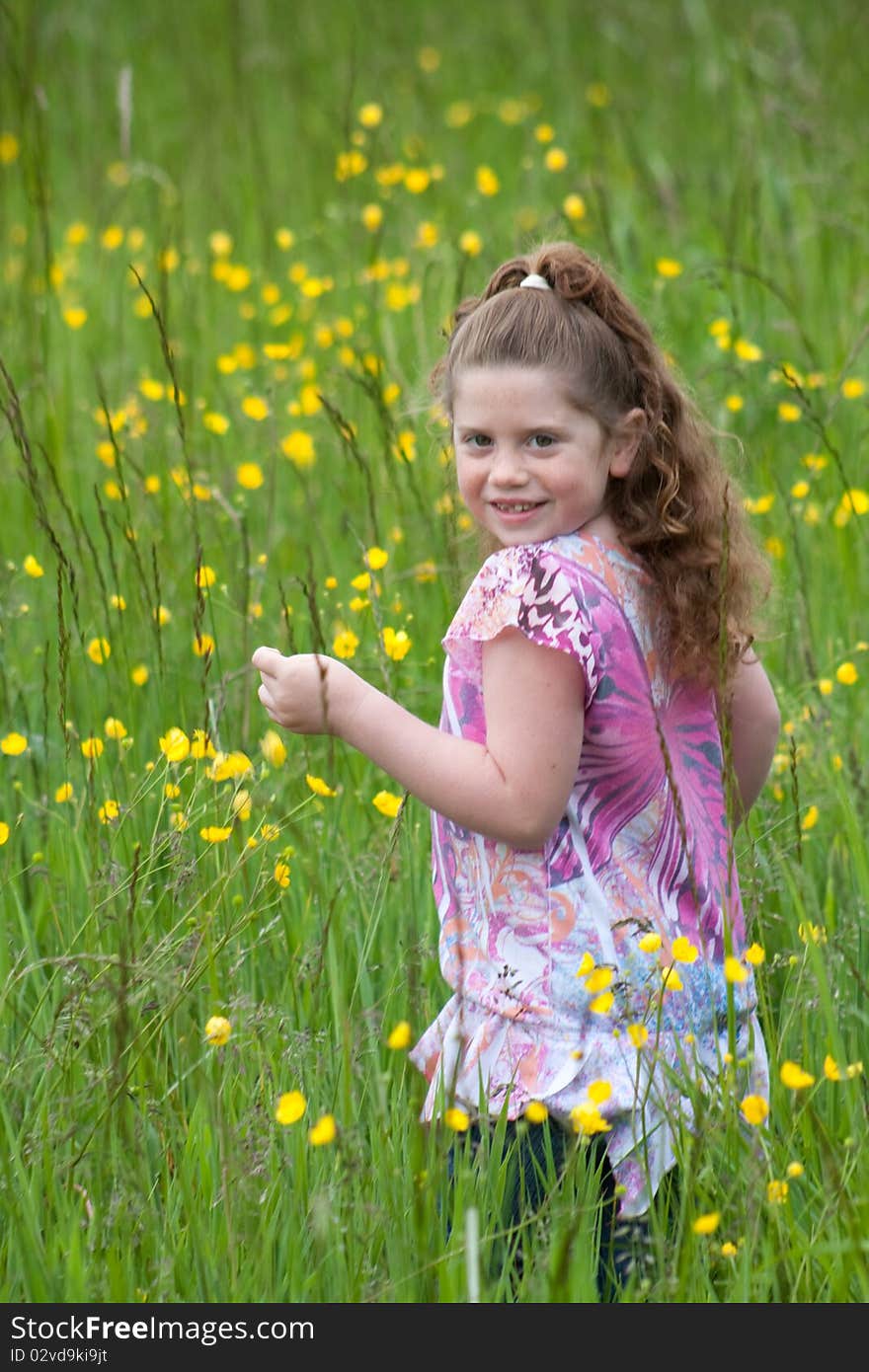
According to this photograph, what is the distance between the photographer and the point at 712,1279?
174 cm

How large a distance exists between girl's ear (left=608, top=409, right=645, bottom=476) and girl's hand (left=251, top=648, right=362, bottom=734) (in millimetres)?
392

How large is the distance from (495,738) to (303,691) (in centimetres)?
21

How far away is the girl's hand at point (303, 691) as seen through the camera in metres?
1.75

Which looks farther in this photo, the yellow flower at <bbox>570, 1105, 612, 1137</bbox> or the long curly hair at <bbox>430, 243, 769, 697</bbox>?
the long curly hair at <bbox>430, 243, 769, 697</bbox>

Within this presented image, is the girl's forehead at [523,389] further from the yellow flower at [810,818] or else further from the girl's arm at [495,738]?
the yellow flower at [810,818]

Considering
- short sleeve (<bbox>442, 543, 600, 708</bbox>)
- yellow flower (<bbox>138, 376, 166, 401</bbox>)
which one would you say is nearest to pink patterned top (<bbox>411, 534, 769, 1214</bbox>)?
short sleeve (<bbox>442, 543, 600, 708</bbox>)

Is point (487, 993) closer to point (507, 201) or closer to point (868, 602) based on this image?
point (868, 602)

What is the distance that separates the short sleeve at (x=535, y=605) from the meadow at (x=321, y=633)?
0.93 feet

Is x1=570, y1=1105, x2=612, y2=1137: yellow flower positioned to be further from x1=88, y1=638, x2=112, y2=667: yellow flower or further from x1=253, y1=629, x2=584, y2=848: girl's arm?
x1=88, y1=638, x2=112, y2=667: yellow flower

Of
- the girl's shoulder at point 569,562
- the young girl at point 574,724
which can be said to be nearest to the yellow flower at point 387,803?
the young girl at point 574,724

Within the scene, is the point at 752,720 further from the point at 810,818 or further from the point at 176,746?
the point at 176,746

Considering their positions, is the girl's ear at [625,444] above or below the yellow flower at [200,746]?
above

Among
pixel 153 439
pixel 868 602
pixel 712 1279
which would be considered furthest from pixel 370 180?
pixel 712 1279

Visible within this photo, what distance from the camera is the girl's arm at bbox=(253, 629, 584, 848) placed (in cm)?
172
